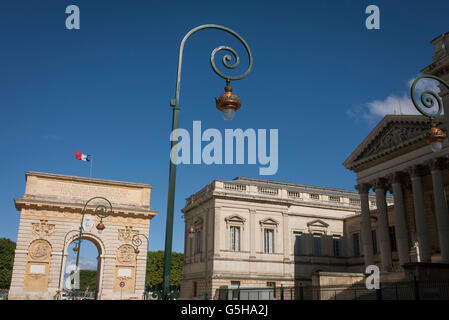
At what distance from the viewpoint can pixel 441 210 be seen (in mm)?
25828

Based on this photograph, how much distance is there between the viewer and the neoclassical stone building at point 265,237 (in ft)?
128

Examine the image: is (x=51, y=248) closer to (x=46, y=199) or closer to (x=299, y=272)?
(x=46, y=199)

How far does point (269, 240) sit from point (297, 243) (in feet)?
10.7

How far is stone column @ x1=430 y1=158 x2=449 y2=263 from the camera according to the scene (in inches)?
995

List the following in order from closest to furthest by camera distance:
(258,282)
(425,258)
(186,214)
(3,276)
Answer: (425,258)
(258,282)
(186,214)
(3,276)

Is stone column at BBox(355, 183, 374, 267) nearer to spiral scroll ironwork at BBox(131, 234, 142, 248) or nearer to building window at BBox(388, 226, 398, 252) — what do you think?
building window at BBox(388, 226, 398, 252)

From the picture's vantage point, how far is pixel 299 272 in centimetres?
4144

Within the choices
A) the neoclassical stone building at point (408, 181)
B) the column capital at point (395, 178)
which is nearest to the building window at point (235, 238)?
the neoclassical stone building at point (408, 181)

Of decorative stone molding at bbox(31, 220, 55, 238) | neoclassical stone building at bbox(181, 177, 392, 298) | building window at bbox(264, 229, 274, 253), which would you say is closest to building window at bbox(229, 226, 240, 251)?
neoclassical stone building at bbox(181, 177, 392, 298)

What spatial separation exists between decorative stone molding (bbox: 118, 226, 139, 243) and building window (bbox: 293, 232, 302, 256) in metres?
16.2

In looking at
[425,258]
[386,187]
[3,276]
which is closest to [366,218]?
[386,187]
